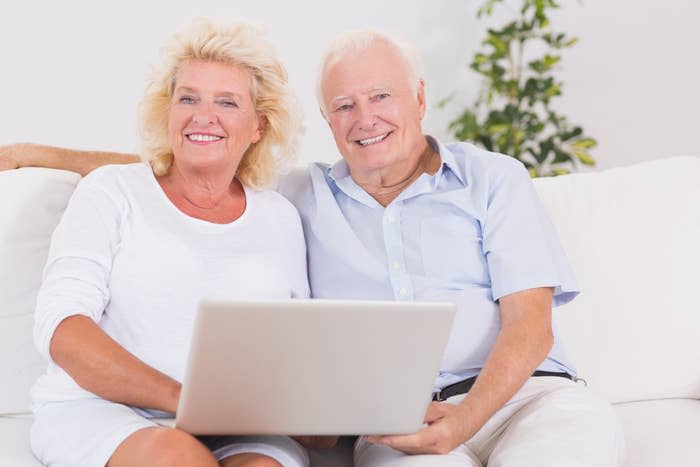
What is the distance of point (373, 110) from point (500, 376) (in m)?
0.61

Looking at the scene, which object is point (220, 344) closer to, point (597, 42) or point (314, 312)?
point (314, 312)

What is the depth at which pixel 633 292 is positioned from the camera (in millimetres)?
2014

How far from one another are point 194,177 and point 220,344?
2.14 ft

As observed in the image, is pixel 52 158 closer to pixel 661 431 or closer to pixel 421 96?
pixel 421 96

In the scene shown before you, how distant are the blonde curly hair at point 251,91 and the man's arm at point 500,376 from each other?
1.85 feet

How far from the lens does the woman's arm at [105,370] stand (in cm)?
150

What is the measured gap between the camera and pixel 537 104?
392cm

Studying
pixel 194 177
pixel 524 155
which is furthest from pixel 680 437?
pixel 524 155

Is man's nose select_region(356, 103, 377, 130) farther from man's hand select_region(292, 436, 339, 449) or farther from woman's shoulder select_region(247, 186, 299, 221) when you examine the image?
man's hand select_region(292, 436, 339, 449)

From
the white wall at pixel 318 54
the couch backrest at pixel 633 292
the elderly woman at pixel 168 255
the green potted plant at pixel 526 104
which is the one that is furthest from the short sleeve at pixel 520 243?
the green potted plant at pixel 526 104

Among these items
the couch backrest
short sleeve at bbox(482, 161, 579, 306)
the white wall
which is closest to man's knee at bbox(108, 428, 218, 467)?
short sleeve at bbox(482, 161, 579, 306)

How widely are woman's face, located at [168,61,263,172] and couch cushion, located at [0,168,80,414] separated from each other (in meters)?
0.32

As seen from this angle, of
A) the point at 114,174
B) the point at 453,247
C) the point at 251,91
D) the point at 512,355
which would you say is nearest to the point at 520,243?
the point at 453,247

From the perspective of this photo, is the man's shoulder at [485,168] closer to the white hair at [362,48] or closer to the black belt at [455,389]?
the white hair at [362,48]
